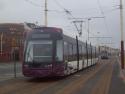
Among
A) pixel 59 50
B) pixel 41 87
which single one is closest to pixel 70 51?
pixel 59 50

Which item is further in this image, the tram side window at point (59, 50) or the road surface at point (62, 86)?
the tram side window at point (59, 50)

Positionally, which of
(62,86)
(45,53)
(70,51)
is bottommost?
(62,86)

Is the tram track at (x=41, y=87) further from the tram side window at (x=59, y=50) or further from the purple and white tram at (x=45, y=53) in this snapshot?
the tram side window at (x=59, y=50)

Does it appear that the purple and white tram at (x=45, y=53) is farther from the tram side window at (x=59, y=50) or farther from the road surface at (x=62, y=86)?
the road surface at (x=62, y=86)

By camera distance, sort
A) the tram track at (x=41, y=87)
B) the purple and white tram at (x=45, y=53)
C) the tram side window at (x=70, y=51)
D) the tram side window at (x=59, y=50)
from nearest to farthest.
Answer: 1. the tram track at (x=41, y=87)
2. the purple and white tram at (x=45, y=53)
3. the tram side window at (x=59, y=50)
4. the tram side window at (x=70, y=51)

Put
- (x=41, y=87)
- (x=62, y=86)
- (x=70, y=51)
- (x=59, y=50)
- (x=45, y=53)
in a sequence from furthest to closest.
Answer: (x=70, y=51) < (x=59, y=50) < (x=45, y=53) < (x=62, y=86) < (x=41, y=87)

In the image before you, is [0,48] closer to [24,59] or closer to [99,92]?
[24,59]

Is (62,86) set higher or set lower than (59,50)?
lower

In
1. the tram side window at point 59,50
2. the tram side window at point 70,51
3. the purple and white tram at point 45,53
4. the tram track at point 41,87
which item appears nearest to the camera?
the tram track at point 41,87

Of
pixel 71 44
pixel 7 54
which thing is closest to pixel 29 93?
pixel 71 44

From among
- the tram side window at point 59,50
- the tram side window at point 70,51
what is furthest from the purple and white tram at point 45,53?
the tram side window at point 70,51

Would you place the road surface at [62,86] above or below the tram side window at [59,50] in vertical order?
below

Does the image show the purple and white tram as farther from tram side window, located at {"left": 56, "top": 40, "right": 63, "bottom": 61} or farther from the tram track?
the tram track

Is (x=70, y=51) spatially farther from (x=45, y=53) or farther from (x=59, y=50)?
(x=45, y=53)
